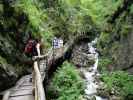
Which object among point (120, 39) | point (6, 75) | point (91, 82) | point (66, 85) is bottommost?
point (91, 82)

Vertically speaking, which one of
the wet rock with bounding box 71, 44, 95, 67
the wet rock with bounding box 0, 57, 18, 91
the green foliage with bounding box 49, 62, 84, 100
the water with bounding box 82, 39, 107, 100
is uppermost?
the wet rock with bounding box 0, 57, 18, 91

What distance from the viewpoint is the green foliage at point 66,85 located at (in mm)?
12078

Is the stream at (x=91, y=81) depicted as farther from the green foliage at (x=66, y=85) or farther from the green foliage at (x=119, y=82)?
the green foliage at (x=66, y=85)

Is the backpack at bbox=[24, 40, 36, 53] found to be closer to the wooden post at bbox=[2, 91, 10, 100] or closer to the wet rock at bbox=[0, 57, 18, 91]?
the wet rock at bbox=[0, 57, 18, 91]

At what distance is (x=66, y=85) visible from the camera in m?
13.7

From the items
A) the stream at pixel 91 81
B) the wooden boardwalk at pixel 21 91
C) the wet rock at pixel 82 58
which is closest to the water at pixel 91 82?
the stream at pixel 91 81

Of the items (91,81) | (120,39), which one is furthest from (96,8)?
(91,81)

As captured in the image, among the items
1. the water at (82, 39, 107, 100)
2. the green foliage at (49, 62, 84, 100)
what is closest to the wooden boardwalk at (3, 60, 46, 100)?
the green foliage at (49, 62, 84, 100)

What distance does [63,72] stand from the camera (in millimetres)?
14180

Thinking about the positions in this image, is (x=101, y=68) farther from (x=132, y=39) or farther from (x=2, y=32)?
(x=2, y=32)

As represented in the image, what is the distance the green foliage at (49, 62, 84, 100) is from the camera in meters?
12.1

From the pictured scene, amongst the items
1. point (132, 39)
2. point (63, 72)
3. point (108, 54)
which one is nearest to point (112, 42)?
point (108, 54)

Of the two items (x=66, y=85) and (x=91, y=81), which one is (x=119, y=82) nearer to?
(x=91, y=81)

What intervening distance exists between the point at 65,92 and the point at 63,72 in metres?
2.16
